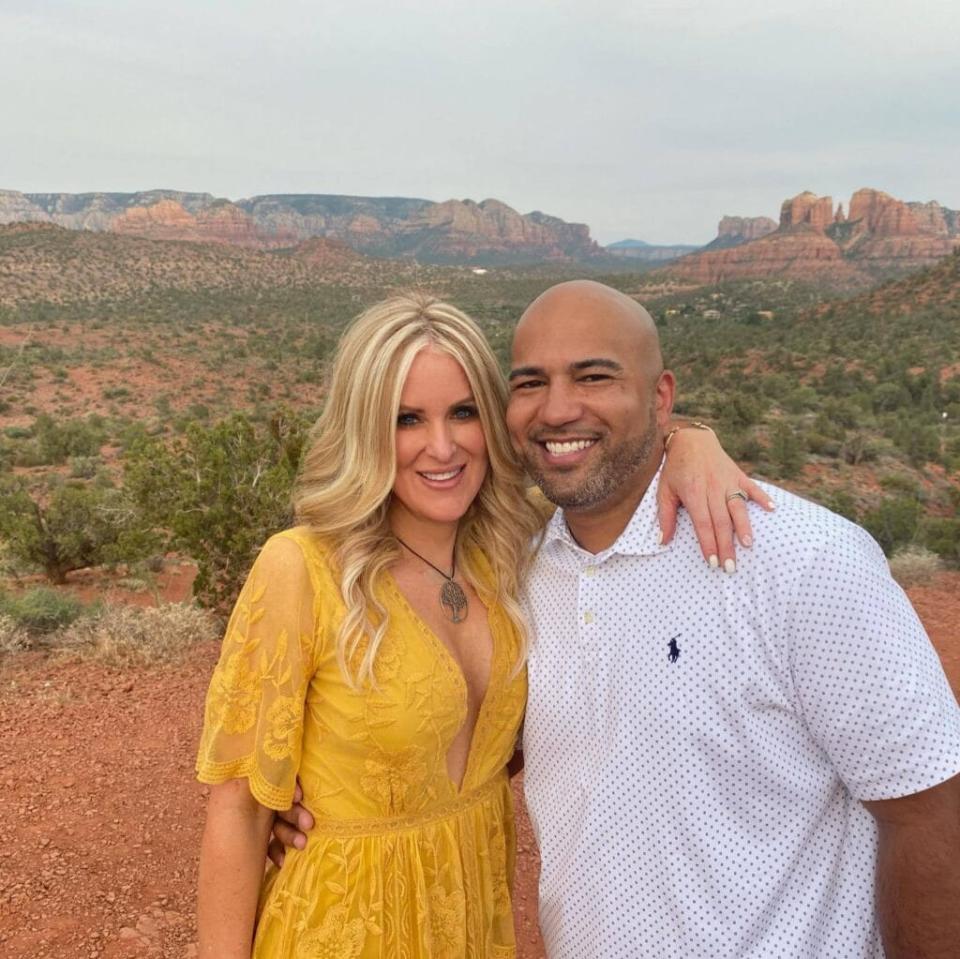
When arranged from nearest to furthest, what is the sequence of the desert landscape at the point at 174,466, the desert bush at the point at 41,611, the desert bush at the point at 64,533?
the desert landscape at the point at 174,466 → the desert bush at the point at 41,611 → the desert bush at the point at 64,533

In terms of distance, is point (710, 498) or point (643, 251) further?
point (643, 251)

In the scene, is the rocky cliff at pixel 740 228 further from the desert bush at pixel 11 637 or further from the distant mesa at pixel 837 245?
the desert bush at pixel 11 637

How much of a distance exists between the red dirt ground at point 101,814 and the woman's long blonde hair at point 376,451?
96.6 inches

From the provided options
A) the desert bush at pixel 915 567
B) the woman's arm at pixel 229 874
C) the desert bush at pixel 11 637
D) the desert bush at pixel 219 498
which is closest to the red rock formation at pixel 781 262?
the desert bush at pixel 915 567

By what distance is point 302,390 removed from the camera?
26234 mm

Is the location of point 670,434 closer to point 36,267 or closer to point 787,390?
point 787,390

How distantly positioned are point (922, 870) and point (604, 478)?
914mm

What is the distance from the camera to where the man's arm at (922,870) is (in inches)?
56.3

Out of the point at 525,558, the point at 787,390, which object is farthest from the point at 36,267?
the point at 525,558

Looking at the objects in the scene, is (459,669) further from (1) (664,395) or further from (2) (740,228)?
(2) (740,228)

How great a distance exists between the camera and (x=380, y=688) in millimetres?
1725

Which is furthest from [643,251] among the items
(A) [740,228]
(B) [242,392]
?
(B) [242,392]

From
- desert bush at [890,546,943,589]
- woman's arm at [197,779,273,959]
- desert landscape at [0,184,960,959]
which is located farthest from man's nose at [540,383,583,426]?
desert bush at [890,546,943,589]

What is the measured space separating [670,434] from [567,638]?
0.58 meters
